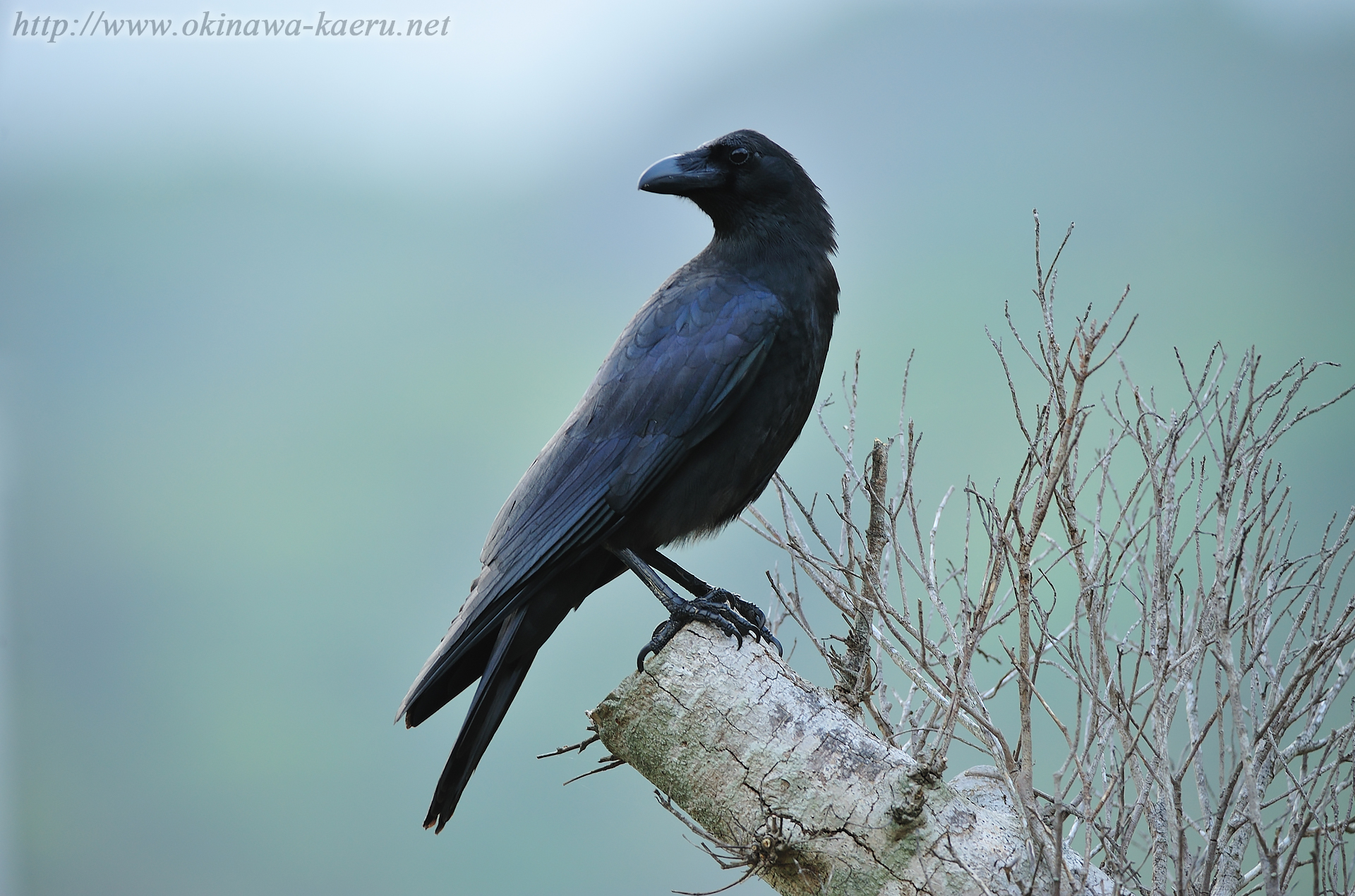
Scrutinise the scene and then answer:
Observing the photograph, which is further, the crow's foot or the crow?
the crow

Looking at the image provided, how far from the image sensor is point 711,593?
2.36 metres

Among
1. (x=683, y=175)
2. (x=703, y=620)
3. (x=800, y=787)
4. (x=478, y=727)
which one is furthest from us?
(x=683, y=175)

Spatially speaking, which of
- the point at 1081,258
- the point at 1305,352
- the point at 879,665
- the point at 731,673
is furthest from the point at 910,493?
the point at 1081,258

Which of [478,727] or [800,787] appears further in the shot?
[478,727]

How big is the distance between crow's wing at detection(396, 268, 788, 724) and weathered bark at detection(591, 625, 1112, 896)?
389 mm

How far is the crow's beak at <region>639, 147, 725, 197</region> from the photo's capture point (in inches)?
103

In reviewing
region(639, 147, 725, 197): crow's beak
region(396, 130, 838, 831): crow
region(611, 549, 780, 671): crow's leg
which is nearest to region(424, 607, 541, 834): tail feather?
region(396, 130, 838, 831): crow

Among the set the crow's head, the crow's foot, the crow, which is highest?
the crow's head

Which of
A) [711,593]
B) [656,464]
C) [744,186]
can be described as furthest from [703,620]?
[744,186]

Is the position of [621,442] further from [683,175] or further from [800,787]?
[800,787]

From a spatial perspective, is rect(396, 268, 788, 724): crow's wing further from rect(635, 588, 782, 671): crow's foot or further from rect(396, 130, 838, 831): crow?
rect(635, 588, 782, 671): crow's foot

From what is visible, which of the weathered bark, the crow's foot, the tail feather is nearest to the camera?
the weathered bark

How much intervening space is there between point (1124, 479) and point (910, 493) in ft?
14.1

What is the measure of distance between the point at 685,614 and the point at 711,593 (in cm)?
19
